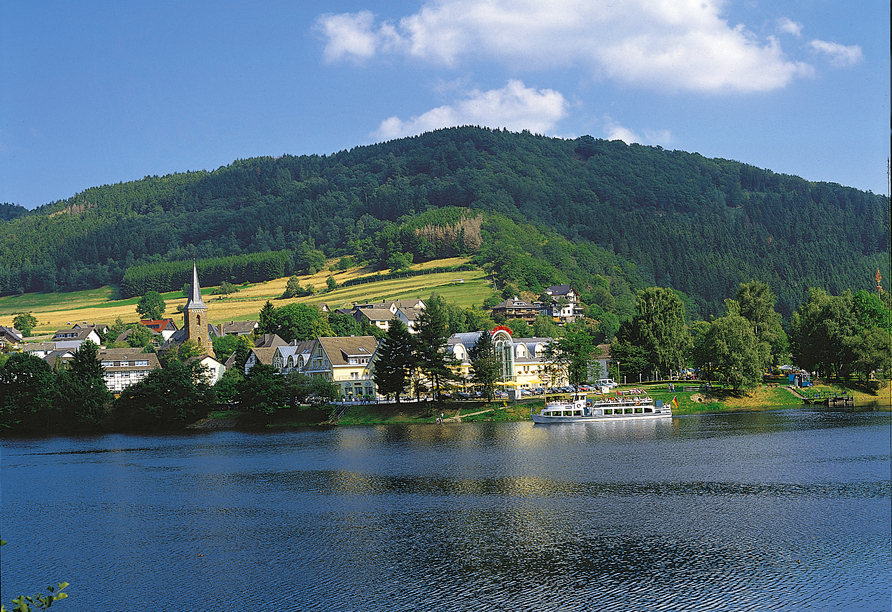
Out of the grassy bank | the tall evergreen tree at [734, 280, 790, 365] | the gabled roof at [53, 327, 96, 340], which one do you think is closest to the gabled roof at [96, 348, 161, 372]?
the gabled roof at [53, 327, 96, 340]

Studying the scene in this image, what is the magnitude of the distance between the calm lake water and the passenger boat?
1809 centimetres

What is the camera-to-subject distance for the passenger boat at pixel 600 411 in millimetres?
90188

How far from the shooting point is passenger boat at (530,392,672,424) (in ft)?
296

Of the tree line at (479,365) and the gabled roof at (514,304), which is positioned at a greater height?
the gabled roof at (514,304)

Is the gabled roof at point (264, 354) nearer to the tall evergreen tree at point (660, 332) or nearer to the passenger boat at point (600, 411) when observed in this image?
the passenger boat at point (600, 411)

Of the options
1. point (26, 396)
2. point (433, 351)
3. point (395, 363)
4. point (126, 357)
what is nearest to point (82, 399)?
point (26, 396)

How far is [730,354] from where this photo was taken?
9462 cm

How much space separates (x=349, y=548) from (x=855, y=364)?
78.5 metres

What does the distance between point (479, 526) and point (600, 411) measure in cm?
5307

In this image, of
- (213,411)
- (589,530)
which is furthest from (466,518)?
(213,411)

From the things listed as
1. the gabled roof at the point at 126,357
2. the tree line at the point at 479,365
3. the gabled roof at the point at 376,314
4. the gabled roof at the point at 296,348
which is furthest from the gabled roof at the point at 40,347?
the tree line at the point at 479,365

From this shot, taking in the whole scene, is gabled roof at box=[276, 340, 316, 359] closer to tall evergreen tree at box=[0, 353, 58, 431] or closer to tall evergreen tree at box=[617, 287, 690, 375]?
tall evergreen tree at box=[0, 353, 58, 431]

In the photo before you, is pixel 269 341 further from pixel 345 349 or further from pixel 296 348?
pixel 345 349

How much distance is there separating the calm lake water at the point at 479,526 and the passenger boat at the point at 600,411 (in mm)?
18091
